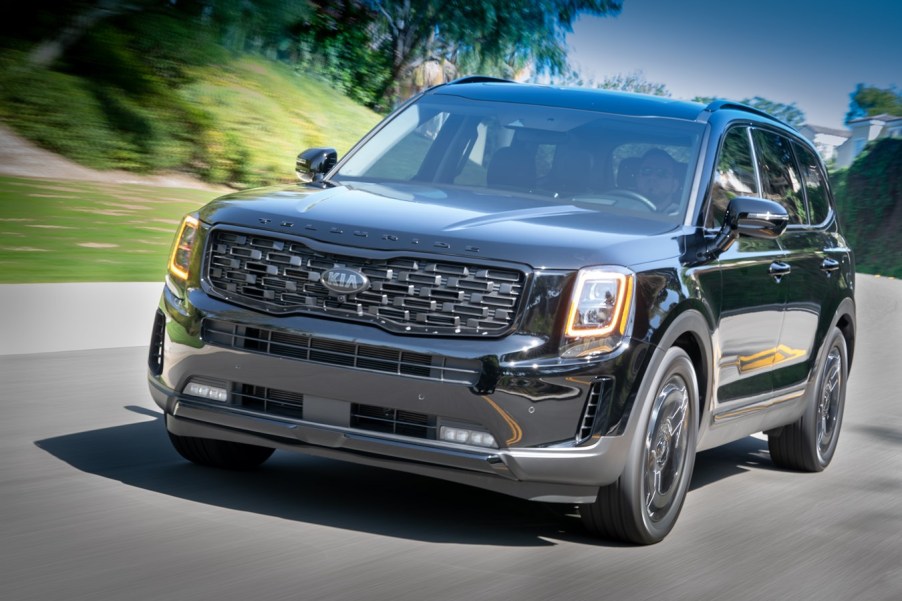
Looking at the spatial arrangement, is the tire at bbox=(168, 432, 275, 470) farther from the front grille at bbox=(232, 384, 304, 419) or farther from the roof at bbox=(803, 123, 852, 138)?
the roof at bbox=(803, 123, 852, 138)

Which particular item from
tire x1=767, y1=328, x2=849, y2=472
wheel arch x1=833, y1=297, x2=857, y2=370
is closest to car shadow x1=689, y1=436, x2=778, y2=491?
tire x1=767, y1=328, x2=849, y2=472

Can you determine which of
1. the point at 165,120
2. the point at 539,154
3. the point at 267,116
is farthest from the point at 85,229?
the point at 539,154

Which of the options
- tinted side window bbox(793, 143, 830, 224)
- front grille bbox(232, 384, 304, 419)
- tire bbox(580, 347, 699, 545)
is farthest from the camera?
tinted side window bbox(793, 143, 830, 224)

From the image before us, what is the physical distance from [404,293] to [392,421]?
1.60 feet

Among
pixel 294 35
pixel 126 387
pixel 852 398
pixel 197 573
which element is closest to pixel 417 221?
pixel 197 573

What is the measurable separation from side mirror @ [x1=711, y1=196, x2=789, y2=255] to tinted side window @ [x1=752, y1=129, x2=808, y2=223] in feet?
3.00

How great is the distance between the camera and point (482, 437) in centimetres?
543

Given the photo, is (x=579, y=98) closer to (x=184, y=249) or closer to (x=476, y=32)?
(x=184, y=249)

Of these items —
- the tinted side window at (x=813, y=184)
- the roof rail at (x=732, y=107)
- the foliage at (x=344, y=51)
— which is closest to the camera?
the roof rail at (x=732, y=107)

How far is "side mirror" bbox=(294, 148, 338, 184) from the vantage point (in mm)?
7250

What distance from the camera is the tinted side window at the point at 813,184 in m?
8.49

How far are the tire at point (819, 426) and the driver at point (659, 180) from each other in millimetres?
2017

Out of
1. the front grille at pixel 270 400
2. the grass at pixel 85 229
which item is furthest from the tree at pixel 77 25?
the front grille at pixel 270 400

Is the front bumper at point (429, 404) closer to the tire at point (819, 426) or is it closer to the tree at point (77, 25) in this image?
the tire at point (819, 426)
